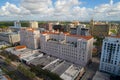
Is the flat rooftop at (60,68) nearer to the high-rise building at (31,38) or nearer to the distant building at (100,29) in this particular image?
the high-rise building at (31,38)

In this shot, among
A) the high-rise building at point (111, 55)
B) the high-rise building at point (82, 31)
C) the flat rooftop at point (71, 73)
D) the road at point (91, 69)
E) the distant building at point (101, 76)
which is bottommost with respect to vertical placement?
the road at point (91, 69)

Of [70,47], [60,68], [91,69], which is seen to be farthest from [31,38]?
[91,69]

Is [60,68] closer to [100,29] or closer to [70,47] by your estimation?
[70,47]

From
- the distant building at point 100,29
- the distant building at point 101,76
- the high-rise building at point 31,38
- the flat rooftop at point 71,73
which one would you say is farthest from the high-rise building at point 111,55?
the distant building at point 100,29

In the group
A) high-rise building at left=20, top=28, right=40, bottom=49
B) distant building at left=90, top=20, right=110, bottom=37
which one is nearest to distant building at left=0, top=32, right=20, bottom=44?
high-rise building at left=20, top=28, right=40, bottom=49

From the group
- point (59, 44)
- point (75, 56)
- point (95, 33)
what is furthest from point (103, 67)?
point (95, 33)
